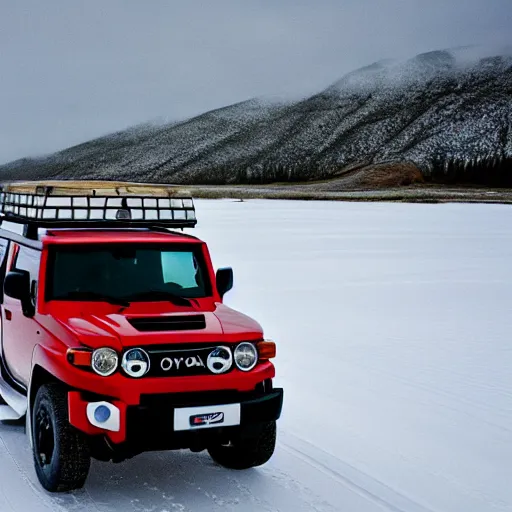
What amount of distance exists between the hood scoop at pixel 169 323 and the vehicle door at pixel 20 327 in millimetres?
1064

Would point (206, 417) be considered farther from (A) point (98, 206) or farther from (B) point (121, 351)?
(A) point (98, 206)

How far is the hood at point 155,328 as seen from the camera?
496cm

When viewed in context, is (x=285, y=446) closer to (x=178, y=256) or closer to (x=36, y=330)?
(x=178, y=256)

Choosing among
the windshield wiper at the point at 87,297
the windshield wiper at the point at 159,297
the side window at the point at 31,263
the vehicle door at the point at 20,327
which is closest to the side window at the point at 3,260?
the vehicle door at the point at 20,327

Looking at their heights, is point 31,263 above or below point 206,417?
above

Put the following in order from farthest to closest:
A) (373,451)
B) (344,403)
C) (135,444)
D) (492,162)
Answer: (492,162)
(344,403)
(373,451)
(135,444)

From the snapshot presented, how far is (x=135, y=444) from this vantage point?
4895mm

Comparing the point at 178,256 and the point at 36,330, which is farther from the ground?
the point at 178,256

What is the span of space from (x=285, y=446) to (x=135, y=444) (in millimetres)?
1923

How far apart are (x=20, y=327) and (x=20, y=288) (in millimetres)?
592

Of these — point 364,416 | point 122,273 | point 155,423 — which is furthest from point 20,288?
point 364,416

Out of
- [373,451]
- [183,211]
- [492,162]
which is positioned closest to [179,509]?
[373,451]

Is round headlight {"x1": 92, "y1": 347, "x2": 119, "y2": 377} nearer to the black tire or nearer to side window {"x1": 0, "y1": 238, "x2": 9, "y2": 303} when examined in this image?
the black tire

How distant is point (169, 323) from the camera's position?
5207 millimetres
